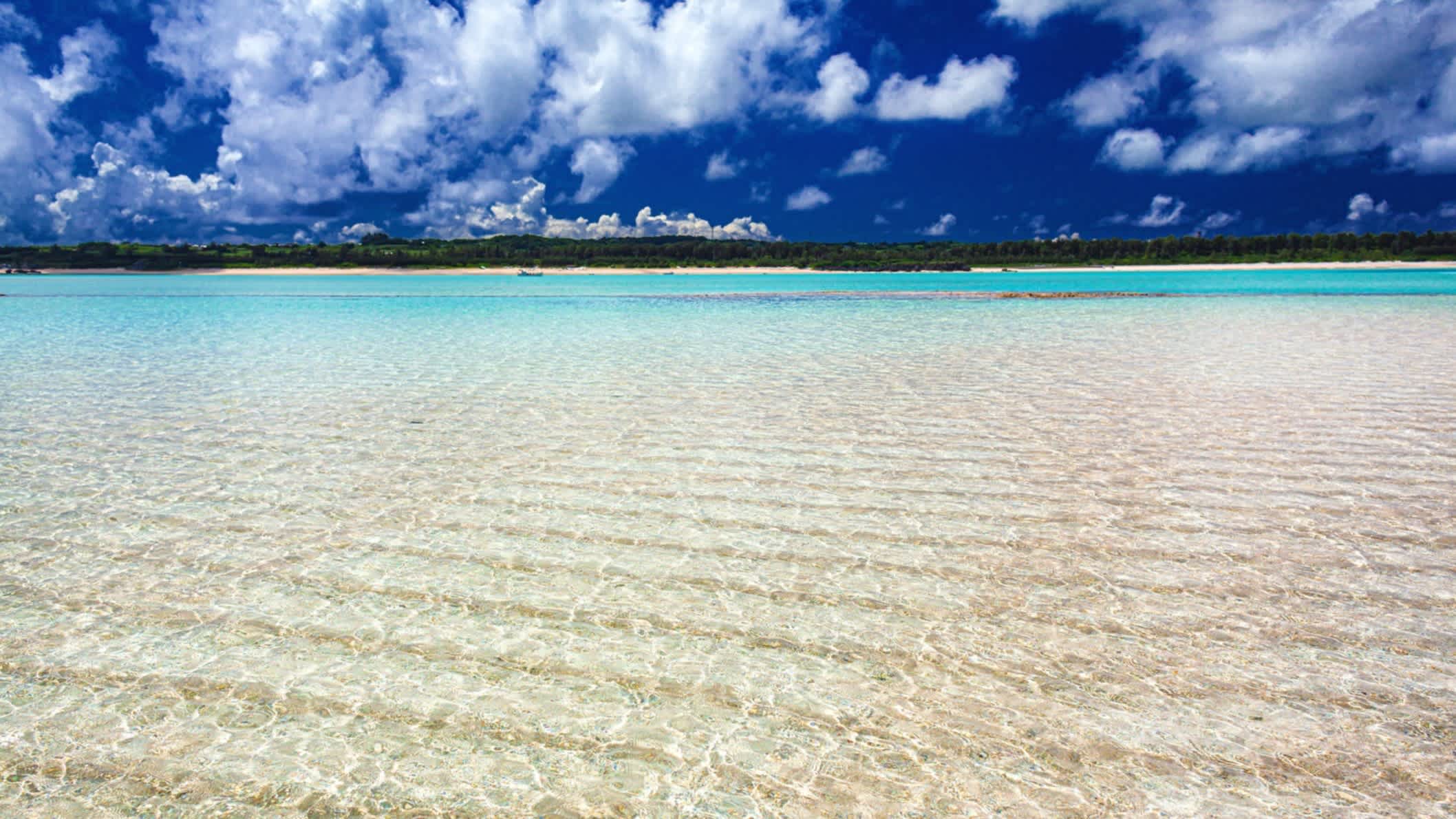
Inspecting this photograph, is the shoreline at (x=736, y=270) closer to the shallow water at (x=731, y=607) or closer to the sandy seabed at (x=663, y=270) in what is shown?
the sandy seabed at (x=663, y=270)

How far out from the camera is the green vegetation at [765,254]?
135500 mm

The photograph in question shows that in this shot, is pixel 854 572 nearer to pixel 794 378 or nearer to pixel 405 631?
pixel 405 631

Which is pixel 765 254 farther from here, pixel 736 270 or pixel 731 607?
pixel 731 607

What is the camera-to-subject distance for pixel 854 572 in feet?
18.1

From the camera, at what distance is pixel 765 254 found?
160m

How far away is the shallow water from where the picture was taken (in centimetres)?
340

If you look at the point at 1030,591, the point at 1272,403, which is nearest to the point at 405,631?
the point at 1030,591

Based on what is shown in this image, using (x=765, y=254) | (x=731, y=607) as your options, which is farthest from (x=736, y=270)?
(x=731, y=607)

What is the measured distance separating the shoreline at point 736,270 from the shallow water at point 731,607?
413 feet

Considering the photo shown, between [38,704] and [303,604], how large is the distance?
1314 millimetres

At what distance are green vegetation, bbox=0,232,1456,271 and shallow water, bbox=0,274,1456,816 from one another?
13269cm

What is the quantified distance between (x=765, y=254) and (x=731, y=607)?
158 metres

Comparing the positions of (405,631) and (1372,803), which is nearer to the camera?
(1372,803)

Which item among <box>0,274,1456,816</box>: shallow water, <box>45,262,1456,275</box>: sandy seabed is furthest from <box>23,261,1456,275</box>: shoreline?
<box>0,274,1456,816</box>: shallow water
